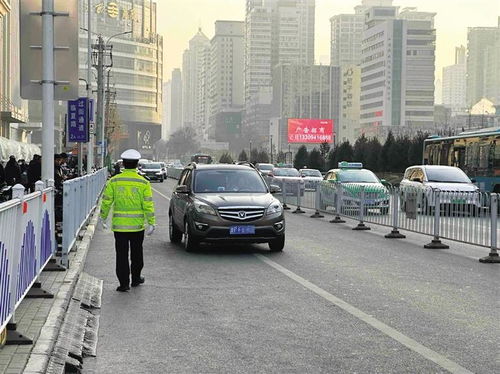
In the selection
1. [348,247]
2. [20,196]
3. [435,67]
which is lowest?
[348,247]

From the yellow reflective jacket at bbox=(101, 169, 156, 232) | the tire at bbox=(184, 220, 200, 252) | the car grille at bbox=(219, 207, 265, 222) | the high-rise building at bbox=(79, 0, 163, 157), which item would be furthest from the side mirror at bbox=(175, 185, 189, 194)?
the high-rise building at bbox=(79, 0, 163, 157)

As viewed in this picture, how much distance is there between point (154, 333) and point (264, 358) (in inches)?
55.7

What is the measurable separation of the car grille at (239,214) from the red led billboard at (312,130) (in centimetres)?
8578

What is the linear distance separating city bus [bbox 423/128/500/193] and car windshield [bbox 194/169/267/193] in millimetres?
15750

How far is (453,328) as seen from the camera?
7.38 metres

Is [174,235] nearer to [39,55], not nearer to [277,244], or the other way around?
[277,244]

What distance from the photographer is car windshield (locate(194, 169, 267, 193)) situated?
14.7 meters

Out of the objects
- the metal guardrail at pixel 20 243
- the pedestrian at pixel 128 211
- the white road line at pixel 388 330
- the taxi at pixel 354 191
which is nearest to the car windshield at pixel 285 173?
the taxi at pixel 354 191

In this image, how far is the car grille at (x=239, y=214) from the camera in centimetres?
1340

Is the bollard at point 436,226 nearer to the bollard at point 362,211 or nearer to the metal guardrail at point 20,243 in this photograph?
the bollard at point 362,211

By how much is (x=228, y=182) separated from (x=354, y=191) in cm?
733

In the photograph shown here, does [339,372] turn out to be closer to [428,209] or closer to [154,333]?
[154,333]

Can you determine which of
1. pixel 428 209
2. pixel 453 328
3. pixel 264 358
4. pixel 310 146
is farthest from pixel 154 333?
pixel 310 146

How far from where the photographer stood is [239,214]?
13414 millimetres
